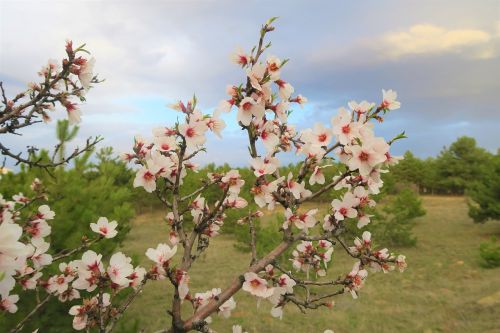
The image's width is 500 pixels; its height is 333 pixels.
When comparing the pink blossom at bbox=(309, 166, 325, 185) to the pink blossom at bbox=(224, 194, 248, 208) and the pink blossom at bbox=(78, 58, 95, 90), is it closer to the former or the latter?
the pink blossom at bbox=(224, 194, 248, 208)

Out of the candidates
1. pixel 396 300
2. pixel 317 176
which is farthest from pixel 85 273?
pixel 396 300

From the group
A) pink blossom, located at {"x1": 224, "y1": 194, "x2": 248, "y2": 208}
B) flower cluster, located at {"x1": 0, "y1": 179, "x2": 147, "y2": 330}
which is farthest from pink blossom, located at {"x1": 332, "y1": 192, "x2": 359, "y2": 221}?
flower cluster, located at {"x1": 0, "y1": 179, "x2": 147, "y2": 330}

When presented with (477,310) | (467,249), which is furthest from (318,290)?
(467,249)

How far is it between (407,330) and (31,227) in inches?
246

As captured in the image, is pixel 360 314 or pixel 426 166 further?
pixel 426 166

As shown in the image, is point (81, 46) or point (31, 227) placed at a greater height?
point (81, 46)

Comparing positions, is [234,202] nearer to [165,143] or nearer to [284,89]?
[165,143]

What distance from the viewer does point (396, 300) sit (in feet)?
26.7

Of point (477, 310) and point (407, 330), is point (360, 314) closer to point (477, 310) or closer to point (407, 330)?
point (407, 330)

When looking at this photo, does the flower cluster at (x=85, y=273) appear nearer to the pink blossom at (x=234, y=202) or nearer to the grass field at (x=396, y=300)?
the pink blossom at (x=234, y=202)

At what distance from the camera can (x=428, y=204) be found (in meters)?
22.3

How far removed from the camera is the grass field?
22.4 feet

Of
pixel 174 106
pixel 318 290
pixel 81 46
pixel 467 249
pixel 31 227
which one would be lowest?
pixel 318 290

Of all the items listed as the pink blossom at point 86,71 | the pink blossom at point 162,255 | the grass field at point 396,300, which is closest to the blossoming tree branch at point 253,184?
the pink blossom at point 162,255
